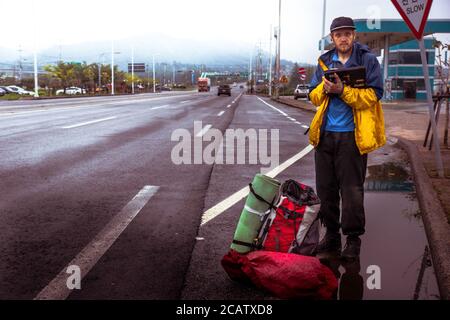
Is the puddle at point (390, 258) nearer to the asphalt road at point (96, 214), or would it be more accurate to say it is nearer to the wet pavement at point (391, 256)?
the wet pavement at point (391, 256)

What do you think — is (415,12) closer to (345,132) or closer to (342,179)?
(345,132)

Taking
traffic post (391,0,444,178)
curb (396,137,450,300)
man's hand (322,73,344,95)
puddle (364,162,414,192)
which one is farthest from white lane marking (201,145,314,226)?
traffic post (391,0,444,178)

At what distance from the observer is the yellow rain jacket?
4.04 metres

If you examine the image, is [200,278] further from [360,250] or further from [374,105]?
[374,105]

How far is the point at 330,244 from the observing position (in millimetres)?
4355

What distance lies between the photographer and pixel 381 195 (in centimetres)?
639

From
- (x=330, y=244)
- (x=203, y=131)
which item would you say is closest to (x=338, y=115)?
(x=330, y=244)

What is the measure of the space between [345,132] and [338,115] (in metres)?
0.16

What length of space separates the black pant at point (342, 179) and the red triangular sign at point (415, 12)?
2895 millimetres

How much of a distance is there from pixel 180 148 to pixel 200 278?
684 centimetres

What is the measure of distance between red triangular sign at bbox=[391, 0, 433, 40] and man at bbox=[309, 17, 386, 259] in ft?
8.41

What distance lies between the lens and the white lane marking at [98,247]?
3244 millimetres

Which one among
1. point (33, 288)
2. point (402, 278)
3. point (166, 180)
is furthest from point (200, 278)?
point (166, 180)

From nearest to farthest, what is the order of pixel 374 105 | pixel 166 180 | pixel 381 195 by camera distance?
pixel 374 105 < pixel 381 195 < pixel 166 180
